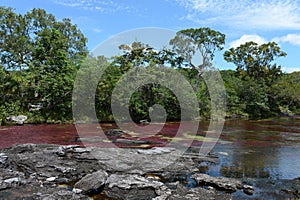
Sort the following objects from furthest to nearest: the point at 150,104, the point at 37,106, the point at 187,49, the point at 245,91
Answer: the point at 245,91 < the point at 187,49 < the point at 150,104 < the point at 37,106

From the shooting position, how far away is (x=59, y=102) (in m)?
24.6

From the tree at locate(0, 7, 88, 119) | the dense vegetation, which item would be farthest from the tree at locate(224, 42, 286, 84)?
the tree at locate(0, 7, 88, 119)

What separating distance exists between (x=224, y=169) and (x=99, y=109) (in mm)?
18084

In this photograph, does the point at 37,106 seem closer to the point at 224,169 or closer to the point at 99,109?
the point at 99,109

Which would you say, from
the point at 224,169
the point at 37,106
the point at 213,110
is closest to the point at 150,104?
the point at 213,110

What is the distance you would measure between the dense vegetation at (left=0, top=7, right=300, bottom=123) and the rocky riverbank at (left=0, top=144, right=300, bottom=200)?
14.1m

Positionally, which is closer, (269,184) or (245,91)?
(269,184)

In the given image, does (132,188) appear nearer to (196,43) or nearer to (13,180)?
(13,180)

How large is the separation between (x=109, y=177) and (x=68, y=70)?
1935 centimetres

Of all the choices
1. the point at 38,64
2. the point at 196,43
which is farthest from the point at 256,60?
the point at 38,64

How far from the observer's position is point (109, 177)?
299 inches

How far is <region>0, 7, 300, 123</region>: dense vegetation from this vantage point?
23938 mm

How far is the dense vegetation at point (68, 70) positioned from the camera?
2394cm

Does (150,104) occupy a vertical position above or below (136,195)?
above
